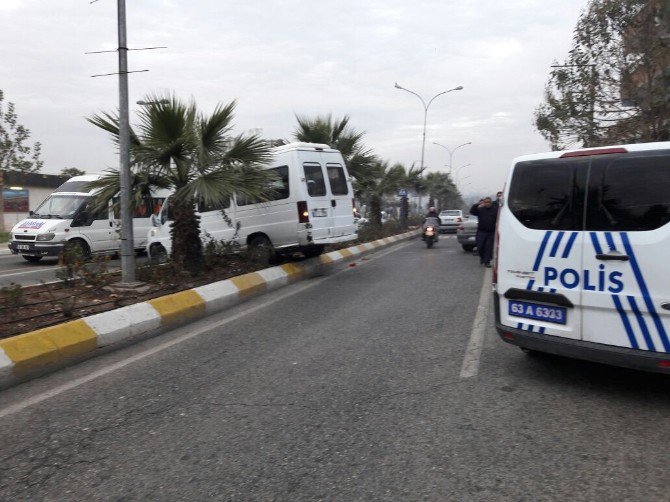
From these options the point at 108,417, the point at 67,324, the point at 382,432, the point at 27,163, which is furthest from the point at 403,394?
the point at 27,163

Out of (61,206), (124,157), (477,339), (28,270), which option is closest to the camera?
(477,339)

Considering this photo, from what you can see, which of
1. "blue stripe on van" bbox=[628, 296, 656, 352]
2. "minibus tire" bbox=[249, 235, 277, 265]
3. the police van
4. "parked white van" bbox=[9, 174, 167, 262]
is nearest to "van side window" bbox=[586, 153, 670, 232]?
the police van

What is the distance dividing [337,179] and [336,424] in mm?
8806

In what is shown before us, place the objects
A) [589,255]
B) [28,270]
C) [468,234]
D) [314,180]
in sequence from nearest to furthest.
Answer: [589,255]
[314,180]
[28,270]
[468,234]


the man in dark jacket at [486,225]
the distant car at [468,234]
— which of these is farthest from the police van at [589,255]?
the distant car at [468,234]

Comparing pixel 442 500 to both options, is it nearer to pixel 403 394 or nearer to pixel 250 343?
pixel 403 394

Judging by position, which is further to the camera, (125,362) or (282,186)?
(282,186)

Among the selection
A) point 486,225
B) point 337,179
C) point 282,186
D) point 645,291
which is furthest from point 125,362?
point 486,225

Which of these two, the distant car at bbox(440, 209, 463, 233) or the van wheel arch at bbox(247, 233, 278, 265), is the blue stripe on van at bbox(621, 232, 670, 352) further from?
the distant car at bbox(440, 209, 463, 233)

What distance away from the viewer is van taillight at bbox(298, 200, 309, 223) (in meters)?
10.7

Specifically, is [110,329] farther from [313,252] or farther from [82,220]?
[82,220]

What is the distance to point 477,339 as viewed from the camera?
589 centimetres

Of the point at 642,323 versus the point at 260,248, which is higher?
the point at 260,248

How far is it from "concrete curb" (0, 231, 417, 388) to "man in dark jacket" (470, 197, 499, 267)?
5577 mm
